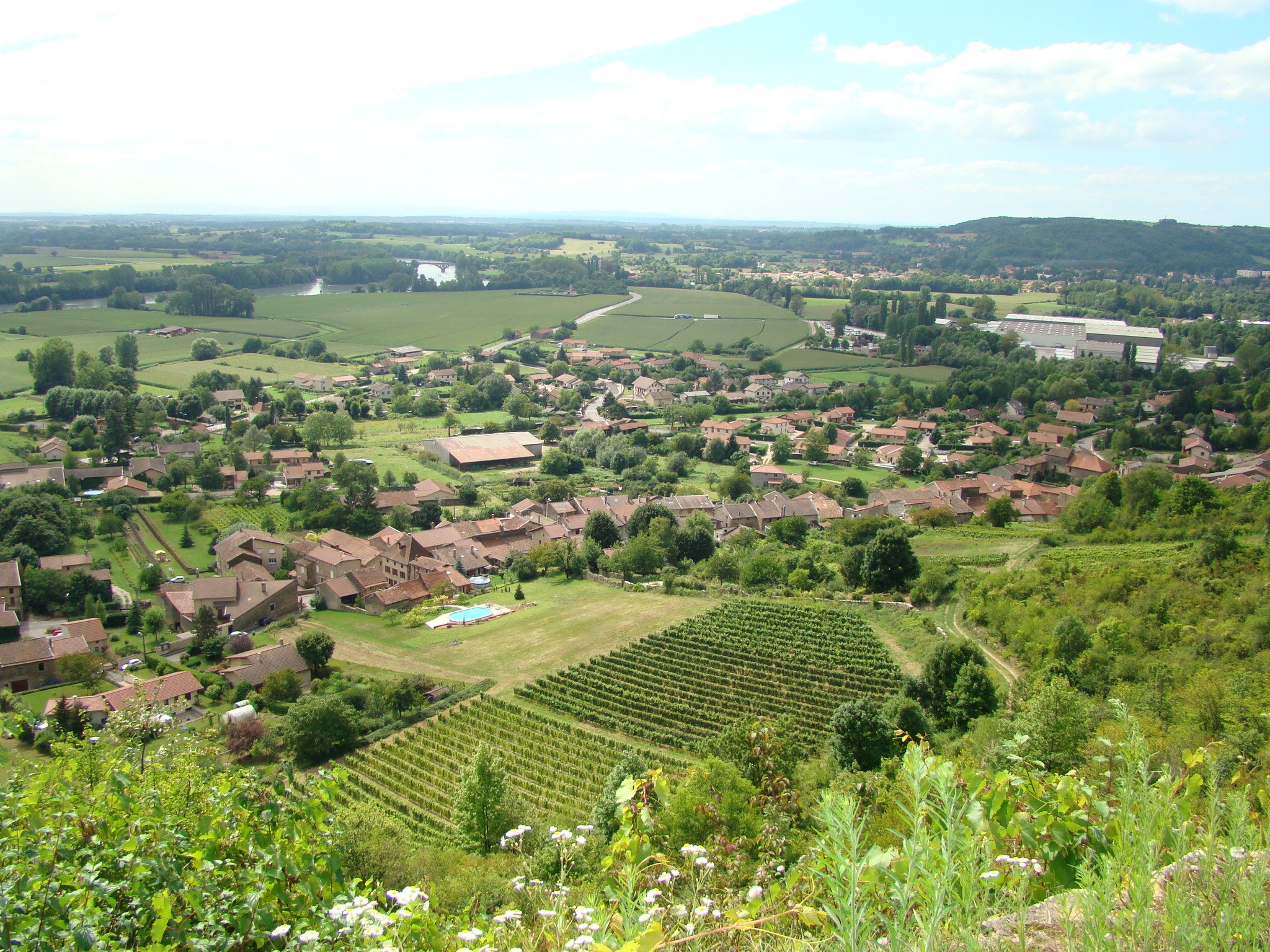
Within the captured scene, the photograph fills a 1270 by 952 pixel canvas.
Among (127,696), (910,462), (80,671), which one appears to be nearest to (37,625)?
(80,671)

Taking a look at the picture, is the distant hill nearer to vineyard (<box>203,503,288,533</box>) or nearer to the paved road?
the paved road

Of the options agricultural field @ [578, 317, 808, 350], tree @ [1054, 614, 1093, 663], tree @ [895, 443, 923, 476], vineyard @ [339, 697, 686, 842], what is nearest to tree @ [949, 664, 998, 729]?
tree @ [1054, 614, 1093, 663]

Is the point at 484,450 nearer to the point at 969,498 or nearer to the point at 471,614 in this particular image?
the point at 471,614

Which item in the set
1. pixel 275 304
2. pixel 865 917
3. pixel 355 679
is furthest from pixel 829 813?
pixel 275 304

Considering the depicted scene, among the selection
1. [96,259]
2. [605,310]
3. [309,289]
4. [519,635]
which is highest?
[96,259]

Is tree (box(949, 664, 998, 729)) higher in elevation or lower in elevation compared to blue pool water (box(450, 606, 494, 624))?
higher

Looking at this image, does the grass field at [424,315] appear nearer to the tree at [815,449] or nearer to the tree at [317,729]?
the tree at [815,449]

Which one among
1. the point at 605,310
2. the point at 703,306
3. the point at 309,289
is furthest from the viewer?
the point at 309,289
